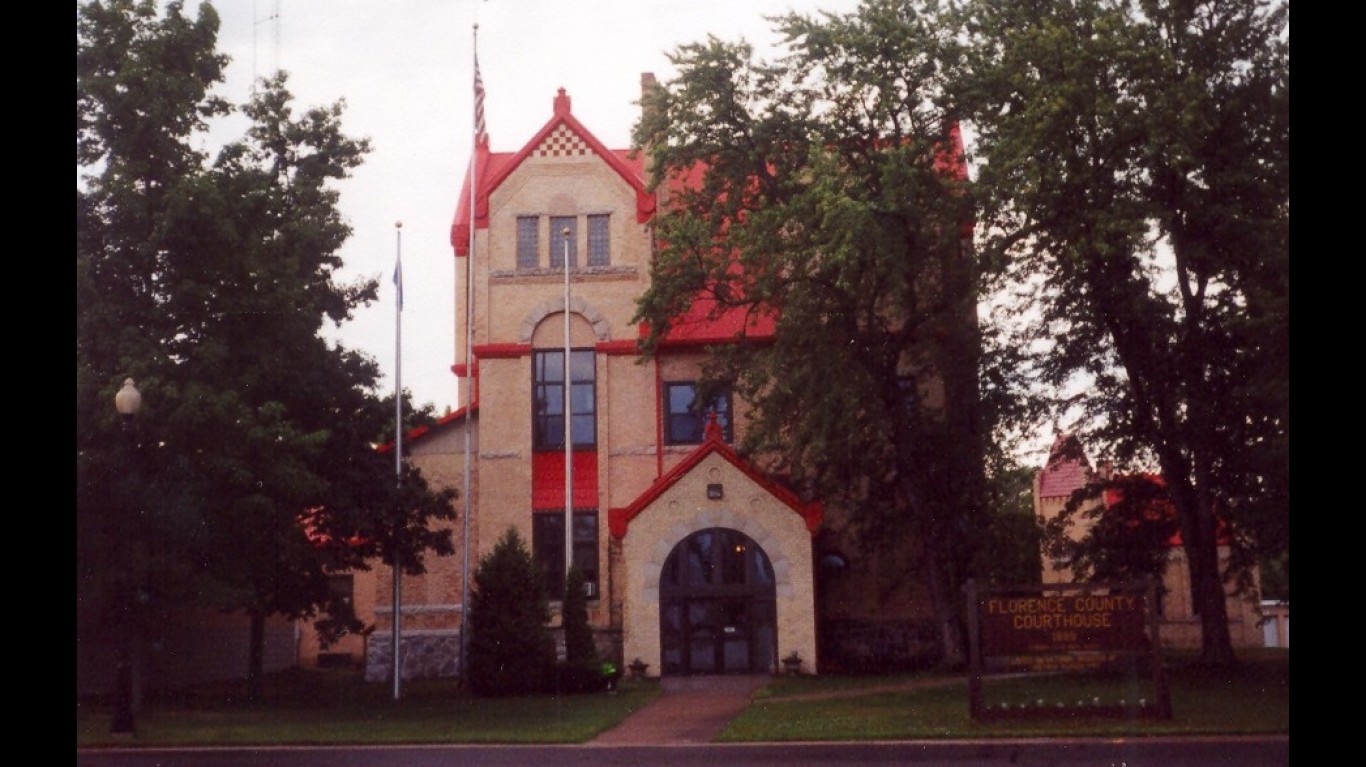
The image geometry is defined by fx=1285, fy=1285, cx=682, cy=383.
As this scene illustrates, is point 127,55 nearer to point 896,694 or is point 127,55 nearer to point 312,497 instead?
point 312,497

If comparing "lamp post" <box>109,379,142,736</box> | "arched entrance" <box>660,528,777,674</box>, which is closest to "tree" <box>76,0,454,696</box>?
"lamp post" <box>109,379,142,736</box>

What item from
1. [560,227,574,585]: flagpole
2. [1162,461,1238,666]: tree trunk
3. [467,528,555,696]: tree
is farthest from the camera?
[560,227,574,585]: flagpole

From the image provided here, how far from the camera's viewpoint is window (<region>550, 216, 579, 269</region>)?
128 ft

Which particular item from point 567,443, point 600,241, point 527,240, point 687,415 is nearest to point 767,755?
point 567,443

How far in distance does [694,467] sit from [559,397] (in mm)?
6210

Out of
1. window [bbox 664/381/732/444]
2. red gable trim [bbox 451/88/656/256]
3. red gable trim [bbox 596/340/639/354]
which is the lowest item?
window [bbox 664/381/732/444]

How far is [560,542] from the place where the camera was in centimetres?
3803

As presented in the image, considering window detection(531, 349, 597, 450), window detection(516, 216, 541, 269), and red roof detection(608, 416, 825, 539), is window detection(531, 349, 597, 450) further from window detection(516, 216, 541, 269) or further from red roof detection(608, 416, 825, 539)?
red roof detection(608, 416, 825, 539)

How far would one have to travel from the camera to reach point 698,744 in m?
18.3

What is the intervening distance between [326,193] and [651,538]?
12.2 meters

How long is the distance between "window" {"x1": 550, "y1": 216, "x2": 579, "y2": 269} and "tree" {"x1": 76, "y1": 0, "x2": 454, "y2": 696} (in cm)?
1045

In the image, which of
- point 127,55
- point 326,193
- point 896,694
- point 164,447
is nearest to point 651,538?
point 896,694

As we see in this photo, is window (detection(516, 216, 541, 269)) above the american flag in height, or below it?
below

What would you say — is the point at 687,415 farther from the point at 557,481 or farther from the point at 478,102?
the point at 478,102
